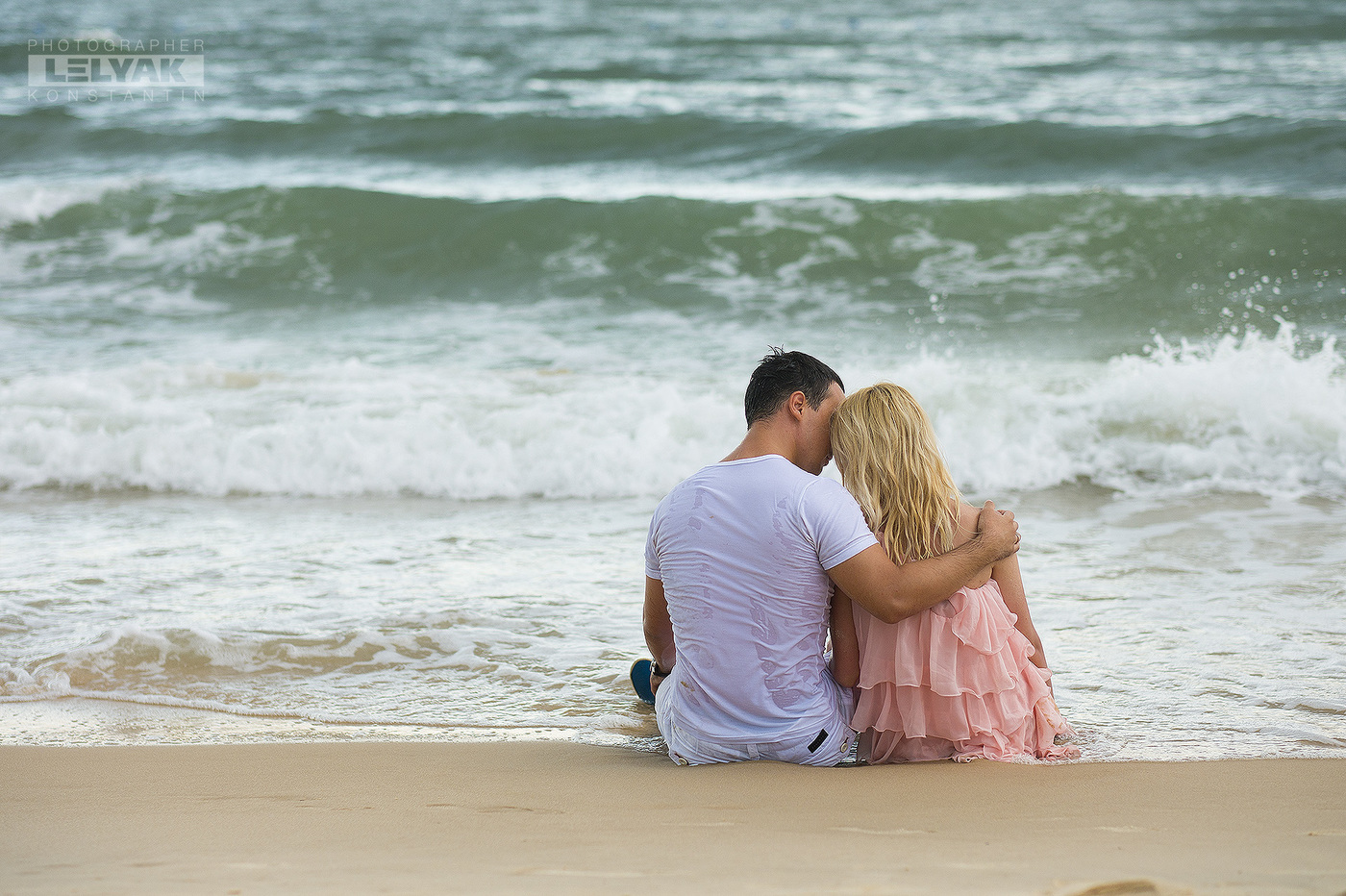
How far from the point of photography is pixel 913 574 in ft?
9.23

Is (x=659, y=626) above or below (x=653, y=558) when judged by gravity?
below

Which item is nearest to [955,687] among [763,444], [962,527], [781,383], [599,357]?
[962,527]

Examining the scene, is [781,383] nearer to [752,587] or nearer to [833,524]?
[833,524]

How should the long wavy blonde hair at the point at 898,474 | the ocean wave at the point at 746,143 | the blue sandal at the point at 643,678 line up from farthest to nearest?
the ocean wave at the point at 746,143
the blue sandal at the point at 643,678
the long wavy blonde hair at the point at 898,474

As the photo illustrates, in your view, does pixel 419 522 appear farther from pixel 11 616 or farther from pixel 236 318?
pixel 236 318

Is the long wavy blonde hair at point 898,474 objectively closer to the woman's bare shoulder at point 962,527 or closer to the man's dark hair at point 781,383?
the woman's bare shoulder at point 962,527

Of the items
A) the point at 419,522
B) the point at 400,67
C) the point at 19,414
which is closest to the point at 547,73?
the point at 400,67

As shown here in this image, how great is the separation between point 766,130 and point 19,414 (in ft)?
35.8

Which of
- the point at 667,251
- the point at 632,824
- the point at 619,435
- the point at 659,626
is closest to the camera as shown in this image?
the point at 632,824

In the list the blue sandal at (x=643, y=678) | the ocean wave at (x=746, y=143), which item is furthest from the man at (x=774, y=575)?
the ocean wave at (x=746, y=143)

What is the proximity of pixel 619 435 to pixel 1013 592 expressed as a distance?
160 inches

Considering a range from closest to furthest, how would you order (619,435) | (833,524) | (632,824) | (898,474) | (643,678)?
(632,824) → (833,524) → (898,474) → (643,678) → (619,435)

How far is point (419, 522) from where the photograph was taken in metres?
5.97

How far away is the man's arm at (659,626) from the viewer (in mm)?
3162
